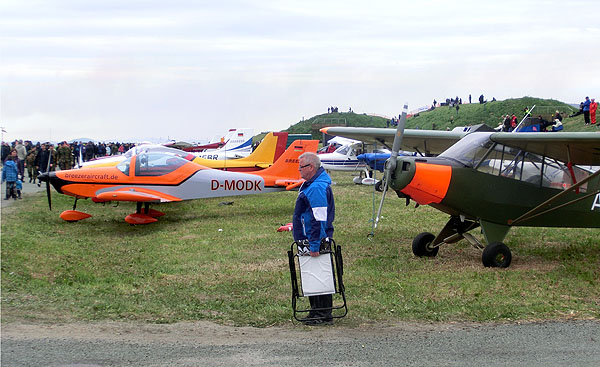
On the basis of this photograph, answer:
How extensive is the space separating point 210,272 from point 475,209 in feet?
15.8

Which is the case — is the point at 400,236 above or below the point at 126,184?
below

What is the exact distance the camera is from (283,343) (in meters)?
5.83

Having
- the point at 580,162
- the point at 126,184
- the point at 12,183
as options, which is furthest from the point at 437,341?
the point at 12,183

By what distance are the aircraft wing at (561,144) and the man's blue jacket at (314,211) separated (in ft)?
16.1

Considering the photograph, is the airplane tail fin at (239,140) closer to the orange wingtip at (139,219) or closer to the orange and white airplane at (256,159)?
the orange and white airplane at (256,159)

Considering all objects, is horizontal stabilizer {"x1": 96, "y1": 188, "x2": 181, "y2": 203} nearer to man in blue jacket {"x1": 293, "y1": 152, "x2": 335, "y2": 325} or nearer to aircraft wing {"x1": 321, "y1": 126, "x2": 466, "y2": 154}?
aircraft wing {"x1": 321, "y1": 126, "x2": 466, "y2": 154}

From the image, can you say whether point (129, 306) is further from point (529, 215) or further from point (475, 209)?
point (529, 215)

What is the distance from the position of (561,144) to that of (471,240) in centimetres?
229

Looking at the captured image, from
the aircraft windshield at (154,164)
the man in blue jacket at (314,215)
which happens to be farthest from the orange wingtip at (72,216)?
the man in blue jacket at (314,215)

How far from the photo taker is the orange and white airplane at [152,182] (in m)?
15.8

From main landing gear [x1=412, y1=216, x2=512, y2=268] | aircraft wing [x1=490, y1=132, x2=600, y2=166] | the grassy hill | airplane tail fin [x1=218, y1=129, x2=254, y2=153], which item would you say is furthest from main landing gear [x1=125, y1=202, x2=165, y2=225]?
the grassy hill

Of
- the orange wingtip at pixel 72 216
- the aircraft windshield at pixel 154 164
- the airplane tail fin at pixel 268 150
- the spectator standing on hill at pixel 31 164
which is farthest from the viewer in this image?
the spectator standing on hill at pixel 31 164

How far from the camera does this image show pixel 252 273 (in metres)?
9.48

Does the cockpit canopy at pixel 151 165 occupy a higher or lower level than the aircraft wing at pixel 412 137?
lower
